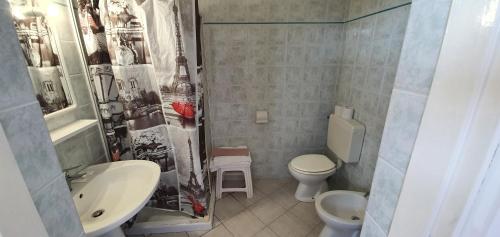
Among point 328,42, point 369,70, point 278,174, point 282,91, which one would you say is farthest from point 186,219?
point 328,42

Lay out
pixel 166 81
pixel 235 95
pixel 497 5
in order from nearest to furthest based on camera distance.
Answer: pixel 497 5 < pixel 166 81 < pixel 235 95

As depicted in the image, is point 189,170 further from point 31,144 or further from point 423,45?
point 423,45

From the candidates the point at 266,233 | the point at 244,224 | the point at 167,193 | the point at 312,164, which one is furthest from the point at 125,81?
the point at 312,164

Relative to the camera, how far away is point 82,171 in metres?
1.23

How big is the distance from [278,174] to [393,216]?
199 cm

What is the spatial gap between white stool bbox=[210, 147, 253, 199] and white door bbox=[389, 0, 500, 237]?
1.70 metres

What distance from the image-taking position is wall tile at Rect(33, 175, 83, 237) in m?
0.47

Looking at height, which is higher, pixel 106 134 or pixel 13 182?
pixel 13 182

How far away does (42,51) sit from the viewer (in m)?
1.07

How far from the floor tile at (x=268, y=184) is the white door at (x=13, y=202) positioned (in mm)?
2030

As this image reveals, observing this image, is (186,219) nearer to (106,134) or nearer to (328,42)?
(106,134)

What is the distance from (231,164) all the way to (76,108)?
1315 millimetres

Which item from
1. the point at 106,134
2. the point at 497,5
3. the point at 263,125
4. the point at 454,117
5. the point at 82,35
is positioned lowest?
the point at 263,125

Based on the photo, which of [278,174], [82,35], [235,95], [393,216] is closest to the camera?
[393,216]
